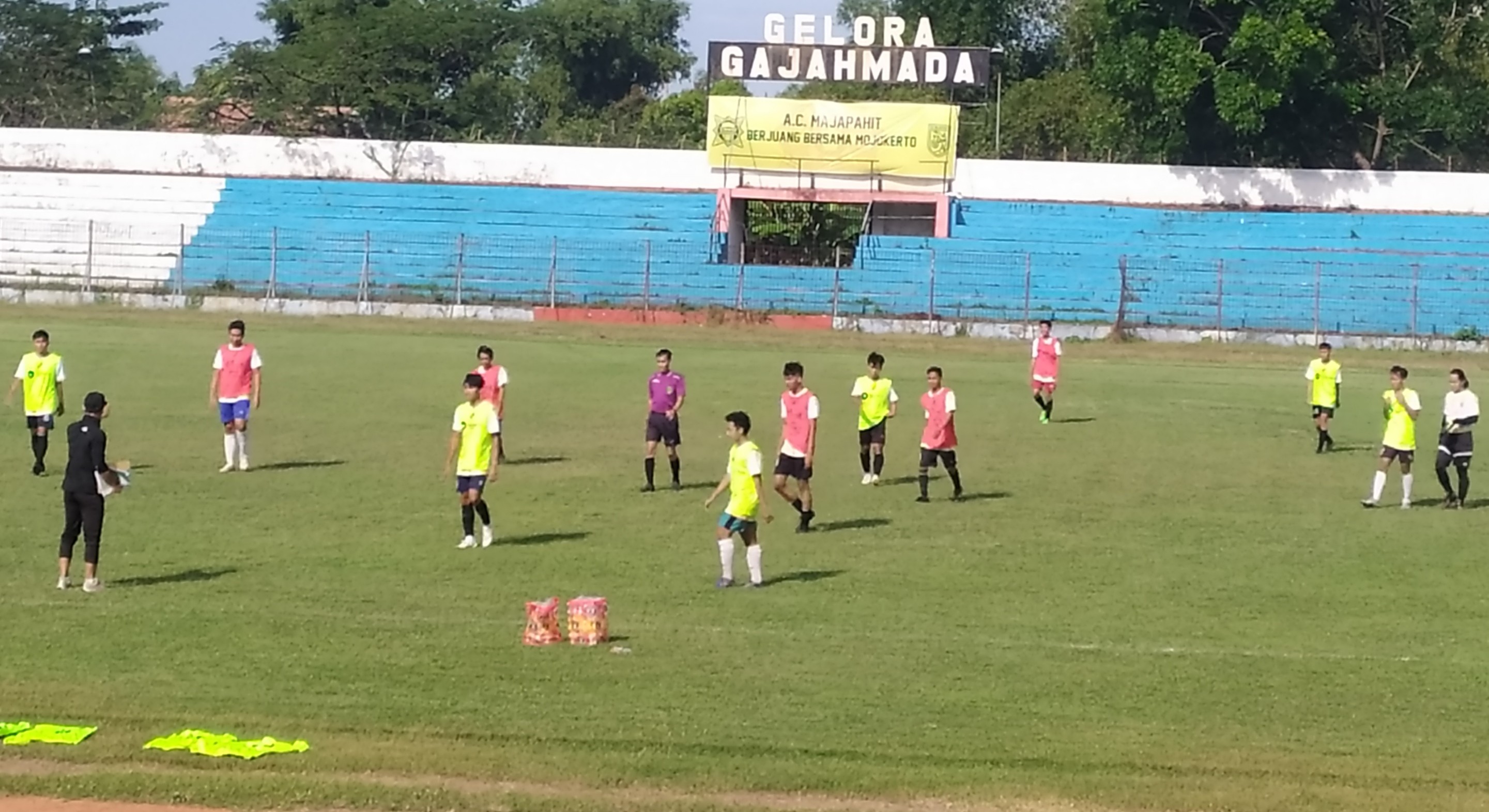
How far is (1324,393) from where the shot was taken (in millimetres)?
28875

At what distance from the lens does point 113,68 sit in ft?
262

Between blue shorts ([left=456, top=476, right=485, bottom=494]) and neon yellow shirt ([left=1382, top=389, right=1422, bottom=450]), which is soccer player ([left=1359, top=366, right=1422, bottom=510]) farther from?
blue shorts ([left=456, top=476, right=485, bottom=494])

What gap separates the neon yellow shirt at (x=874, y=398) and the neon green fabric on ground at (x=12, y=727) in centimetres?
1338

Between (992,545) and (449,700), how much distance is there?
8.63 metres

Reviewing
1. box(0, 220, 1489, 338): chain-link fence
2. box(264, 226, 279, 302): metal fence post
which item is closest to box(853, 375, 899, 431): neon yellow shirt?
box(0, 220, 1489, 338): chain-link fence

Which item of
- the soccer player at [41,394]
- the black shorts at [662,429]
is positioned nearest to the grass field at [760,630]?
the soccer player at [41,394]

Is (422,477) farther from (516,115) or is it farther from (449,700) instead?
(516,115)

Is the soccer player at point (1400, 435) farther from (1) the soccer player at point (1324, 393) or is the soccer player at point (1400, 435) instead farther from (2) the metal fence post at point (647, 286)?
(2) the metal fence post at point (647, 286)

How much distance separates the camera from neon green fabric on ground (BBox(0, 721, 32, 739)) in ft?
39.3

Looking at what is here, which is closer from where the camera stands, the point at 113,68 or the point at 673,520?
the point at 673,520

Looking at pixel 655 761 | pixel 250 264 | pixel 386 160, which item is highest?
pixel 386 160

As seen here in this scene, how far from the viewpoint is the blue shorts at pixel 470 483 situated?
19.0 meters

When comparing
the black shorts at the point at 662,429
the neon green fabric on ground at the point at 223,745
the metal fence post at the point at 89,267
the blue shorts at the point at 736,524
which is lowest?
the neon green fabric on ground at the point at 223,745

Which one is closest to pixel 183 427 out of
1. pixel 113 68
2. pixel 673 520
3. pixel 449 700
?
pixel 673 520
